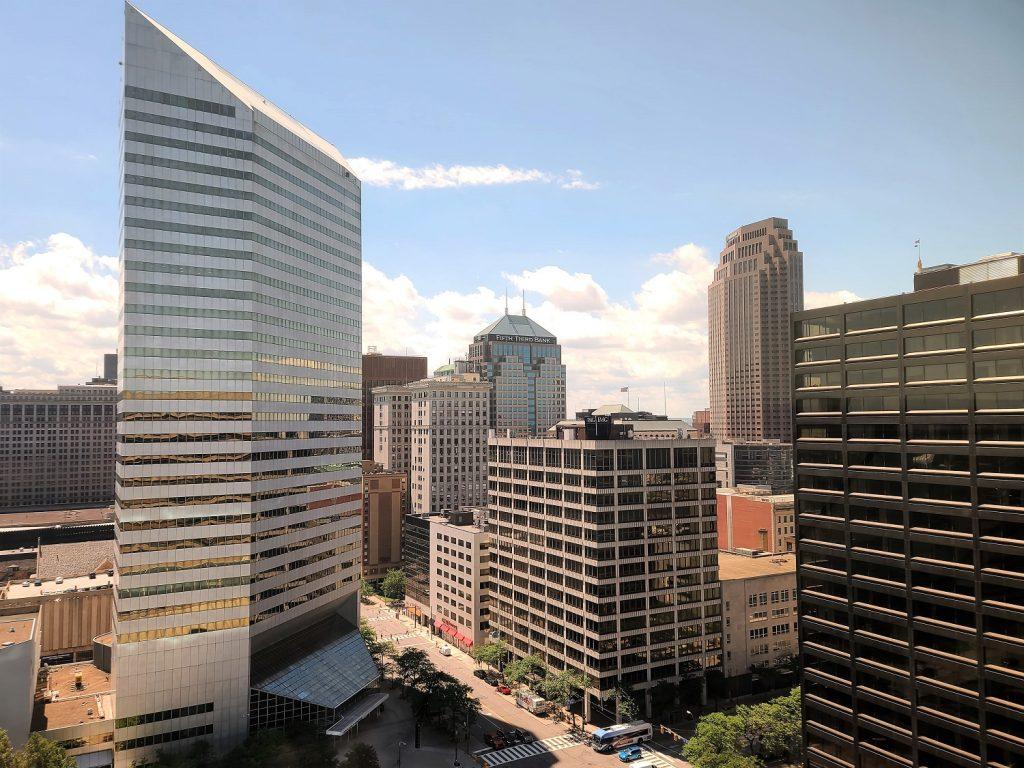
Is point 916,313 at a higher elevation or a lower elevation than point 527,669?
higher

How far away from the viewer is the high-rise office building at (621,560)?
106938 millimetres

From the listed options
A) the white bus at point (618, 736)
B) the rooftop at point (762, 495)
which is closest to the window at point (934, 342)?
the white bus at point (618, 736)

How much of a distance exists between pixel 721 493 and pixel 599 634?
100570 mm

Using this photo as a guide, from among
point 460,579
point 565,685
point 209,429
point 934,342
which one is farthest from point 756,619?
point 209,429

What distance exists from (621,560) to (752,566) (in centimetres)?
4031

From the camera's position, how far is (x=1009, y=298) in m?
59.2

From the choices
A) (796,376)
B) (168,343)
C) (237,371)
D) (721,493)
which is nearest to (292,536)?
(237,371)

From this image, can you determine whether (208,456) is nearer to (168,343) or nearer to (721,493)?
(168,343)

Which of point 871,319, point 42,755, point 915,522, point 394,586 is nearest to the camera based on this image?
point 915,522

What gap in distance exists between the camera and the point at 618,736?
322ft

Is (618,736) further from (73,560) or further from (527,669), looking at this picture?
(73,560)

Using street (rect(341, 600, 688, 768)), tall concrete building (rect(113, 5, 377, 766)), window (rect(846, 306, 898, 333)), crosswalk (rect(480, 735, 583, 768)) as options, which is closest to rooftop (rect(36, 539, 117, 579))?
tall concrete building (rect(113, 5, 377, 766))

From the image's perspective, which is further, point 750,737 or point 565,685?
point 565,685

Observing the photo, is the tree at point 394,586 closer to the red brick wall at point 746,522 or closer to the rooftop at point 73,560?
the rooftop at point 73,560
